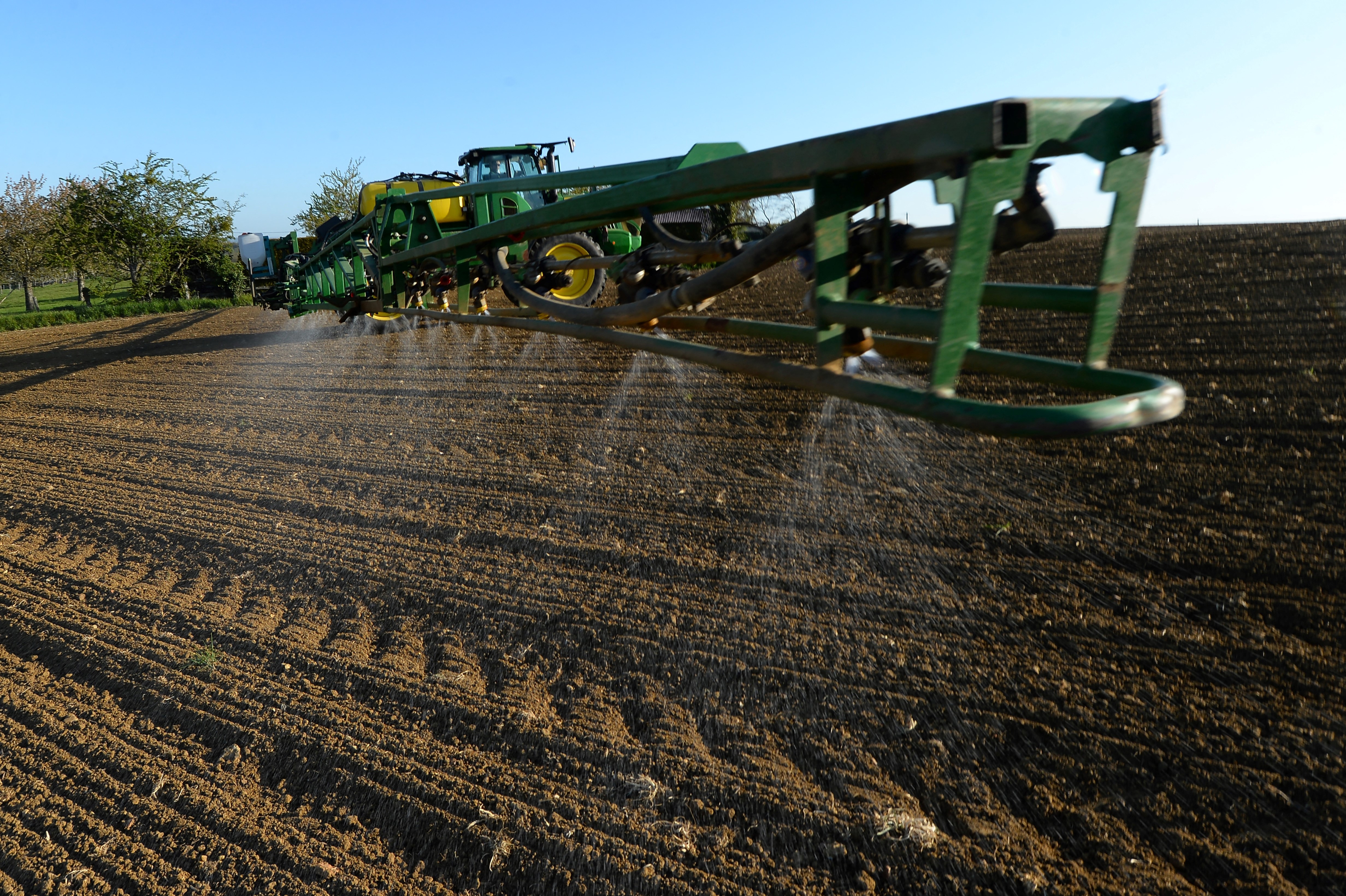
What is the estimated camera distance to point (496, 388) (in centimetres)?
722

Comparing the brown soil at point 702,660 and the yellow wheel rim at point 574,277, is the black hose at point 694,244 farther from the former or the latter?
the yellow wheel rim at point 574,277

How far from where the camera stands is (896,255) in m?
2.50

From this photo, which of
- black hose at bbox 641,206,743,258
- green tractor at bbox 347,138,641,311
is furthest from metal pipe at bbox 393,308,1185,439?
green tractor at bbox 347,138,641,311

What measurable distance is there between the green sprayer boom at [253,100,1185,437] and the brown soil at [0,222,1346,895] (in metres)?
1.01

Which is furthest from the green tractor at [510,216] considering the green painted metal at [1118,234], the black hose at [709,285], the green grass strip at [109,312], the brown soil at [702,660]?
the green grass strip at [109,312]

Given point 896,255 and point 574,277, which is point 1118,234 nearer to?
point 896,255

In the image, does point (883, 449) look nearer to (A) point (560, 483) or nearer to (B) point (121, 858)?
(A) point (560, 483)

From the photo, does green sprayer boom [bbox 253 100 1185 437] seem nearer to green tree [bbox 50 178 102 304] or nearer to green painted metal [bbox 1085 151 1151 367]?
green painted metal [bbox 1085 151 1151 367]

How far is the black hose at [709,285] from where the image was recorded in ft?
8.61

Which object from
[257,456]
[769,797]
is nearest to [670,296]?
[769,797]

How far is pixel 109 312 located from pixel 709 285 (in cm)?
2617

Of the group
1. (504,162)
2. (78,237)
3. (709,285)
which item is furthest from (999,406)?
(78,237)

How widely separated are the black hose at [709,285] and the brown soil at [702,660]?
108cm

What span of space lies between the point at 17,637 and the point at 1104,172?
460 centimetres
